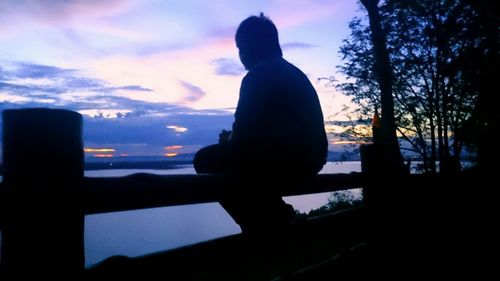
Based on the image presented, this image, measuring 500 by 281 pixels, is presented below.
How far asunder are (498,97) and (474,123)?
13.3 ft

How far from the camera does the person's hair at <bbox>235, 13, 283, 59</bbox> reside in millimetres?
2910

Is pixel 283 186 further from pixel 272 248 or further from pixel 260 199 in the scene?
pixel 272 248

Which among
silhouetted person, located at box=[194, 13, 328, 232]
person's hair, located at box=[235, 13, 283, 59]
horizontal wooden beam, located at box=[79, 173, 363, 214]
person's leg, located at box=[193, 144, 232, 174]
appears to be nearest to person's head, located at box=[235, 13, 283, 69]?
person's hair, located at box=[235, 13, 283, 59]

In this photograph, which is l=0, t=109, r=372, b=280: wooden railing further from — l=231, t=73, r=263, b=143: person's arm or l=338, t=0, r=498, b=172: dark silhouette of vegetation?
l=338, t=0, r=498, b=172: dark silhouette of vegetation

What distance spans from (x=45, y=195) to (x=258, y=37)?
6.12 ft

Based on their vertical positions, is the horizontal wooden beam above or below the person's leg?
below

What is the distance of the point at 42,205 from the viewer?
1.44 metres

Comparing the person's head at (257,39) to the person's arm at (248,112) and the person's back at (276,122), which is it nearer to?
the person's back at (276,122)

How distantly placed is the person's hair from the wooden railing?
161cm

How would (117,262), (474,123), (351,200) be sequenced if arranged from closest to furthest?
(117,262), (474,123), (351,200)

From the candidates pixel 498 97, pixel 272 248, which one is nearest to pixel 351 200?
pixel 498 97

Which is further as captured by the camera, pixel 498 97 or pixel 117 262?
pixel 498 97

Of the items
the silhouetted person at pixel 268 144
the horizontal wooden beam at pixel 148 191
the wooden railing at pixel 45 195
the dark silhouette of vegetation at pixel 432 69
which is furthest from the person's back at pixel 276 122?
the dark silhouette of vegetation at pixel 432 69

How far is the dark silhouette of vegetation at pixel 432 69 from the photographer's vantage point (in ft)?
48.0
